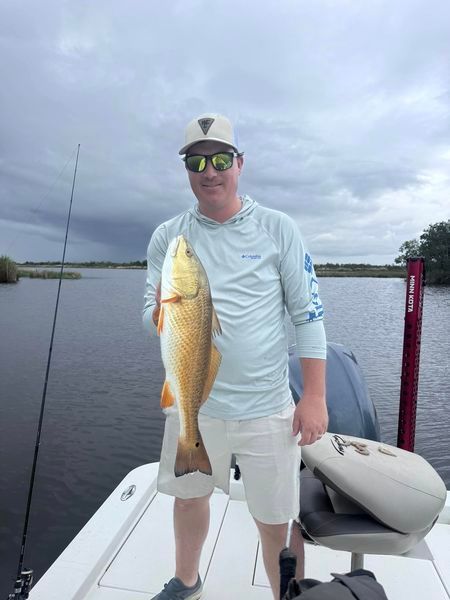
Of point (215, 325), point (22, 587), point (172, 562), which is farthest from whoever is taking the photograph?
point (172, 562)

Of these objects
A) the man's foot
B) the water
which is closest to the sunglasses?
the man's foot

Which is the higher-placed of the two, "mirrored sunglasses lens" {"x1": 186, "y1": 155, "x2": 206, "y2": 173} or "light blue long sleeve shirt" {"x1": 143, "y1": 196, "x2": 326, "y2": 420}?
"mirrored sunglasses lens" {"x1": 186, "y1": 155, "x2": 206, "y2": 173}

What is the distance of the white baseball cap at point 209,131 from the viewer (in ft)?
6.79

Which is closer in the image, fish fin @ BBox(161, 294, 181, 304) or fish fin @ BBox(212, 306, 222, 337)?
fish fin @ BBox(161, 294, 181, 304)

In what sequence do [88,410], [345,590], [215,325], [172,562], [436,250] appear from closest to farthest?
1. [345,590]
2. [215,325]
3. [172,562]
4. [88,410]
5. [436,250]

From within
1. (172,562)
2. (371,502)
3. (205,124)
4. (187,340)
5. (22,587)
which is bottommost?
(172,562)

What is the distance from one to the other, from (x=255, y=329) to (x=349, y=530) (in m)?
0.93

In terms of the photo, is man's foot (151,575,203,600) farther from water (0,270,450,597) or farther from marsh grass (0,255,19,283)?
marsh grass (0,255,19,283)

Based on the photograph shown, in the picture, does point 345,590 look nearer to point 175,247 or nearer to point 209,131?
point 175,247

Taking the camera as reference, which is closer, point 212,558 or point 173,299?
point 173,299

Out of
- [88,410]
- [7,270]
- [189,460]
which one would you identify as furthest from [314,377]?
[7,270]

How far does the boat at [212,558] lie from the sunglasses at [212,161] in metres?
1.41

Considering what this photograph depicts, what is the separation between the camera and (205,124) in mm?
2092

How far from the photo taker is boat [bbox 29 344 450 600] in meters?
2.75
